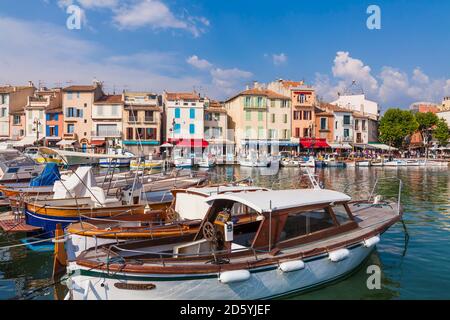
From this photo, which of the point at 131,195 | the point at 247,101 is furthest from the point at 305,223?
the point at 247,101

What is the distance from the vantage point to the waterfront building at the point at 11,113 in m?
64.8

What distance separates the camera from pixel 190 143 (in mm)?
61656

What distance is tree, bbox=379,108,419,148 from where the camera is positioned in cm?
7312

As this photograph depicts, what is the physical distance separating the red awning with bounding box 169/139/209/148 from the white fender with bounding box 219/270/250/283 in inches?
2109

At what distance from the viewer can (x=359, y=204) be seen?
603 inches

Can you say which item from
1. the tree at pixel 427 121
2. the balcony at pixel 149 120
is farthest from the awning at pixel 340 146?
the balcony at pixel 149 120

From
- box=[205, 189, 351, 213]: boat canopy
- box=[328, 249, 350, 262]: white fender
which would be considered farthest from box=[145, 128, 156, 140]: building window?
box=[328, 249, 350, 262]: white fender

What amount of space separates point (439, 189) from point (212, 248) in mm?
28055

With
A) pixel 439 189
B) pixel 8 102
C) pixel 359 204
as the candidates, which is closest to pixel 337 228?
pixel 359 204

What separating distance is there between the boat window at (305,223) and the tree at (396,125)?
227 feet

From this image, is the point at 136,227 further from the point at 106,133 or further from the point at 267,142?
the point at 267,142

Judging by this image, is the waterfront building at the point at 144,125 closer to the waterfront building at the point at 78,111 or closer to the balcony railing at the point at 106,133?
the balcony railing at the point at 106,133

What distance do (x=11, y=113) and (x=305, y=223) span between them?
67.2 m
